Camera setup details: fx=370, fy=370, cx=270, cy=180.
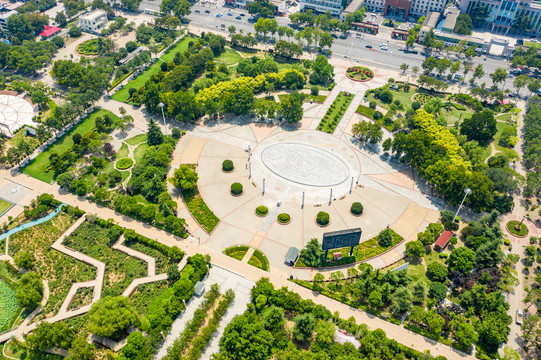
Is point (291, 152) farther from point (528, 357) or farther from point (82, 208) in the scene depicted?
point (528, 357)

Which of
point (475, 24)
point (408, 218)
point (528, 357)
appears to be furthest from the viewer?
point (475, 24)

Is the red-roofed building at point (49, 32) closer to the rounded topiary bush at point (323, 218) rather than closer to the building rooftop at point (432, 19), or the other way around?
the rounded topiary bush at point (323, 218)

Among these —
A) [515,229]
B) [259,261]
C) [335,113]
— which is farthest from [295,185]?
[515,229]

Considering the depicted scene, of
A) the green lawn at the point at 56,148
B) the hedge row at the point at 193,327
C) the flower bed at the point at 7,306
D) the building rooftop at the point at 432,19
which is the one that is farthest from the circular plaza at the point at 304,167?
the building rooftop at the point at 432,19

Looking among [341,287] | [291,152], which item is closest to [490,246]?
[341,287]

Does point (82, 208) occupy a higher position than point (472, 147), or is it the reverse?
point (472, 147)
